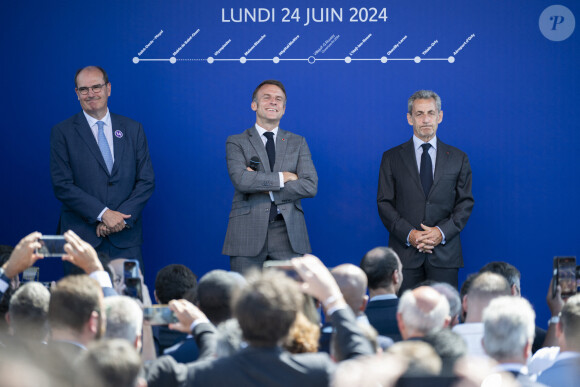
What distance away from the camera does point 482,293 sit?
3.70 meters

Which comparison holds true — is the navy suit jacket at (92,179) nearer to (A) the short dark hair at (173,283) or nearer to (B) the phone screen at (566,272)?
(A) the short dark hair at (173,283)

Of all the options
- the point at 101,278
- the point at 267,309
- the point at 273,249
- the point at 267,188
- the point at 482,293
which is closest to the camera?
the point at 267,309

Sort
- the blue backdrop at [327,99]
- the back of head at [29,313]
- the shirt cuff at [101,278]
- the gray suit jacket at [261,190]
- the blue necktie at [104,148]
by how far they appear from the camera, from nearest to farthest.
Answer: the back of head at [29,313]
the shirt cuff at [101,278]
the gray suit jacket at [261,190]
the blue necktie at [104,148]
the blue backdrop at [327,99]

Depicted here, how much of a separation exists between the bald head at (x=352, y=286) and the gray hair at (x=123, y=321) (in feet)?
3.38

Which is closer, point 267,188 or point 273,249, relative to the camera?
point 267,188

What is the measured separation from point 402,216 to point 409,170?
1.02 ft

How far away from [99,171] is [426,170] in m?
2.17

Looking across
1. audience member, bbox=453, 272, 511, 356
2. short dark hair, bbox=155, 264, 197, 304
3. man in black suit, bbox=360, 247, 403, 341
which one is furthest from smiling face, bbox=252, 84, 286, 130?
audience member, bbox=453, 272, 511, 356

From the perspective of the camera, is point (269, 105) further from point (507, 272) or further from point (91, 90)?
point (507, 272)

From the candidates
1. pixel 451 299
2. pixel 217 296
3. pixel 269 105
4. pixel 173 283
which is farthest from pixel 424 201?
pixel 217 296

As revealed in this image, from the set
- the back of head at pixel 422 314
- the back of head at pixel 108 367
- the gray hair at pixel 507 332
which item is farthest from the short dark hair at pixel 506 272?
the back of head at pixel 108 367

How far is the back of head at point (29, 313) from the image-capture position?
3.24 metres

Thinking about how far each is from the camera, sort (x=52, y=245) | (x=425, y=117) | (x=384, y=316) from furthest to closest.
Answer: (x=425, y=117) < (x=384, y=316) < (x=52, y=245)

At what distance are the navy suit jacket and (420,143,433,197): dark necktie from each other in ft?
6.01
